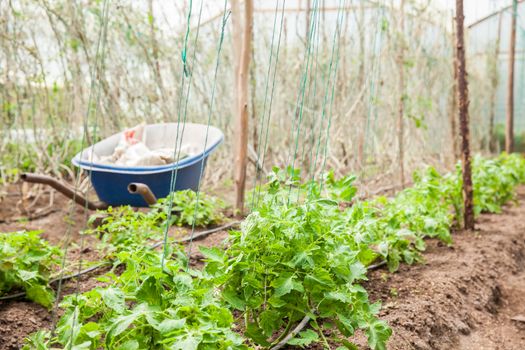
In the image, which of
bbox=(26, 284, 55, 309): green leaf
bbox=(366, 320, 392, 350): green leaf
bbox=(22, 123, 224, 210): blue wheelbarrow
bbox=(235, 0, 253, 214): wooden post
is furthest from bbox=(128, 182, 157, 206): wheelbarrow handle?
bbox=(366, 320, 392, 350): green leaf

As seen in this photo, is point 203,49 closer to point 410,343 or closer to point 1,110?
point 1,110

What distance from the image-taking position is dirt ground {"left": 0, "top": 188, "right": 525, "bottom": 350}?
2158 mm

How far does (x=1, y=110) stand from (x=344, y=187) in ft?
10.9

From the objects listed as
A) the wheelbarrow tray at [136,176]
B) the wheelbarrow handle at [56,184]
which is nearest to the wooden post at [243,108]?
the wheelbarrow tray at [136,176]

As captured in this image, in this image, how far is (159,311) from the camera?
148 cm

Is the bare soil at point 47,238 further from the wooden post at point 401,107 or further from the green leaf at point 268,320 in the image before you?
the wooden post at point 401,107

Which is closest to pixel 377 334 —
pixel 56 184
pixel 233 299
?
pixel 233 299

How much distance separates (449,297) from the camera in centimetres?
261

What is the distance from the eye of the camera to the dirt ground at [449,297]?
7.08 ft

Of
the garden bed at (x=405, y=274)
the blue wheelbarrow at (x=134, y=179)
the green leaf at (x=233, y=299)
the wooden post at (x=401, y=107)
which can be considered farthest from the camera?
the wooden post at (x=401, y=107)

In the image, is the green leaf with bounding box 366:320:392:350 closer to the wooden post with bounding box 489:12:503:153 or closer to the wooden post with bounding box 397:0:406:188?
the wooden post with bounding box 397:0:406:188

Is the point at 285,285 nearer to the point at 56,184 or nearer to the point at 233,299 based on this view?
the point at 233,299

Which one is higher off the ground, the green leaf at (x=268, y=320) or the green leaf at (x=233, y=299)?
the green leaf at (x=233, y=299)

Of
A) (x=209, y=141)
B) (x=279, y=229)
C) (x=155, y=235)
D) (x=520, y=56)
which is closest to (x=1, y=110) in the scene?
(x=209, y=141)
